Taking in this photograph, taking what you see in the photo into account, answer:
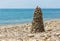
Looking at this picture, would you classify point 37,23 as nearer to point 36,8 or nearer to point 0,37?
point 36,8

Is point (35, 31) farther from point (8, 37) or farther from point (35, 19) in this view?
point (8, 37)

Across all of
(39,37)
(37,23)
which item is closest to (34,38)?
(39,37)

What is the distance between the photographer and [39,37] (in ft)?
36.6

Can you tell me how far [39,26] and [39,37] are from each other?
1539 millimetres

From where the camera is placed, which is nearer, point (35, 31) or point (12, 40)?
point (12, 40)

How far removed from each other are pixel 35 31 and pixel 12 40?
6.17 ft

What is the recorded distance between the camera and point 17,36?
11.6 m

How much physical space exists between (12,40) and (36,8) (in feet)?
8.34

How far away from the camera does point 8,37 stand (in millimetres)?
11492

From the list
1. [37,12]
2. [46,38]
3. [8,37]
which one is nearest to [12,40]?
[8,37]

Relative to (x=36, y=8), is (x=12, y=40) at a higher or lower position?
lower

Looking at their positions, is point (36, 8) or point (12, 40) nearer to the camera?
point (12, 40)

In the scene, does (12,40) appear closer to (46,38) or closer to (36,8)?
(46,38)

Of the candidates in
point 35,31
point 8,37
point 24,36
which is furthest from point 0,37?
point 35,31
